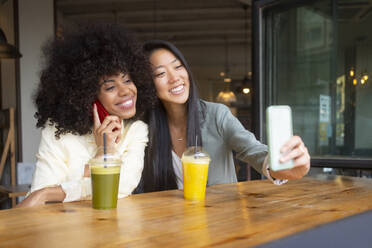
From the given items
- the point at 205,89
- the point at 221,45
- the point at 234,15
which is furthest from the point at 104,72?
the point at 205,89

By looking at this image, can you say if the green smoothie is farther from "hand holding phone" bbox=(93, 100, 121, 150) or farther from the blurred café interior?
the blurred café interior

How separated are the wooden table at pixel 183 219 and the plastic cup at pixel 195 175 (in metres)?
0.03

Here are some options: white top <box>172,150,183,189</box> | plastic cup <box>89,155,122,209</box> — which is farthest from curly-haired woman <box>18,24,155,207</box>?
plastic cup <box>89,155,122,209</box>

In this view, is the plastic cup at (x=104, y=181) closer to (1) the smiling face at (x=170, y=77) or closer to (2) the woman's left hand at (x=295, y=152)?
(2) the woman's left hand at (x=295, y=152)

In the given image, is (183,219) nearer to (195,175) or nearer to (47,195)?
(195,175)

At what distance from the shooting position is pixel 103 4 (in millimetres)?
5230

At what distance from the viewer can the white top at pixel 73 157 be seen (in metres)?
1.32

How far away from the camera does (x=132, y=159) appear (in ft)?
4.45

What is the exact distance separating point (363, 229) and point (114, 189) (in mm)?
604

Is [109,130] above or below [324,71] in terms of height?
below

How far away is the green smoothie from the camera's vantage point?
92cm

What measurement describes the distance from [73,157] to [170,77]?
561 mm

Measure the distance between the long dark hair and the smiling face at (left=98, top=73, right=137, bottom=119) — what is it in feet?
0.74

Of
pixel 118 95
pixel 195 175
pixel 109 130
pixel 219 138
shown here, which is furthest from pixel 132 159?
pixel 219 138
